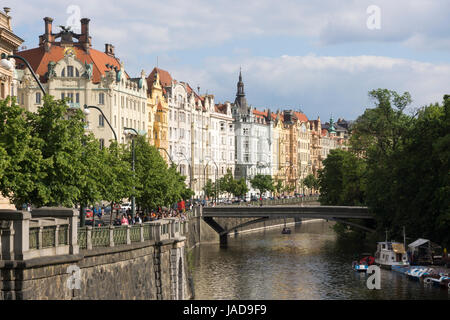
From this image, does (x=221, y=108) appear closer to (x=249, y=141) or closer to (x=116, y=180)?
(x=249, y=141)

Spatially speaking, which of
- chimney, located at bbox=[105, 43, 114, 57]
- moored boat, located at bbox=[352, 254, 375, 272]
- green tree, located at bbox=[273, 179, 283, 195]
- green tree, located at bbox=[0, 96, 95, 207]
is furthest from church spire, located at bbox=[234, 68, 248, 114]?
green tree, located at bbox=[0, 96, 95, 207]

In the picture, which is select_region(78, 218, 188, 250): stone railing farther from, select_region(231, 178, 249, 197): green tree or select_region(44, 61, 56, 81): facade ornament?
select_region(231, 178, 249, 197): green tree

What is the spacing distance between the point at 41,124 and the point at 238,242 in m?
65.3

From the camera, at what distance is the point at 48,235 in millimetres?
26562

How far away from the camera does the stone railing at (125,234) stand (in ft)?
104

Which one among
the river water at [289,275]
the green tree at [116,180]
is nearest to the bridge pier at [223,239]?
the river water at [289,275]

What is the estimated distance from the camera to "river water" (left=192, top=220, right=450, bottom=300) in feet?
185

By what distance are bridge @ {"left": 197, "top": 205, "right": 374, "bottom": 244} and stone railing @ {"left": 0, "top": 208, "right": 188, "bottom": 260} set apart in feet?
162

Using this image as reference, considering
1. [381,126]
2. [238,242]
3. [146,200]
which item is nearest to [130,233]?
[146,200]

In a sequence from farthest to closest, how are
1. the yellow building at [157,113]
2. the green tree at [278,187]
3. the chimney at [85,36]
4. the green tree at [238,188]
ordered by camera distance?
the green tree at [278,187] < the green tree at [238,188] < the yellow building at [157,113] < the chimney at [85,36]

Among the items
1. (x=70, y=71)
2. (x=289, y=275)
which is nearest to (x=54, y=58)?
(x=70, y=71)

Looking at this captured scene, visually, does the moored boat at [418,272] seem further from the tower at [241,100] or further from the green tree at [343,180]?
the tower at [241,100]

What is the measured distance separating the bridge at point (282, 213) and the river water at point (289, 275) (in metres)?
3.22
